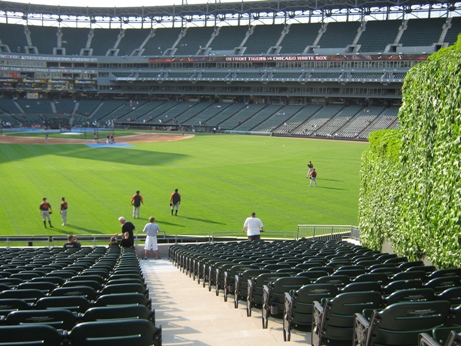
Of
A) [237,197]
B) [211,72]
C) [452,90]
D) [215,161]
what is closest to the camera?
[452,90]

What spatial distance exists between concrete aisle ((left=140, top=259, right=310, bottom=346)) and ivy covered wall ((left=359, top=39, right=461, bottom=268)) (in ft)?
14.5

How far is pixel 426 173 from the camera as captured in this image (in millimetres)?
12703

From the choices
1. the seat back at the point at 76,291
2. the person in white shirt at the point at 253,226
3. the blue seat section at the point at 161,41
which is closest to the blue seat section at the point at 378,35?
the blue seat section at the point at 161,41

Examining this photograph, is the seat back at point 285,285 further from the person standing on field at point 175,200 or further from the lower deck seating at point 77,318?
the person standing on field at point 175,200

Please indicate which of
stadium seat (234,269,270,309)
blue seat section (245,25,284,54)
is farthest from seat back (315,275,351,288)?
blue seat section (245,25,284,54)

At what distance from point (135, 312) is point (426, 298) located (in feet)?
12.2

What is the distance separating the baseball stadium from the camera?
24.0 ft

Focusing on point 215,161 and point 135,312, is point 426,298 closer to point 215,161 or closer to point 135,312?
point 135,312

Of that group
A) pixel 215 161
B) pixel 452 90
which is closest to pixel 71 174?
pixel 215 161

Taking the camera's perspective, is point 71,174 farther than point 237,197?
Yes

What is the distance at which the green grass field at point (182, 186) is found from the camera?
1123 inches

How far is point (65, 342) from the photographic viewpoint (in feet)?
16.6

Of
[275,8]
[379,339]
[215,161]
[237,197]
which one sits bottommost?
[379,339]

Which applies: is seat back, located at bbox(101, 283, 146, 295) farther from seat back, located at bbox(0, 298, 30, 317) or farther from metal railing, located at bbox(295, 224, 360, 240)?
metal railing, located at bbox(295, 224, 360, 240)
